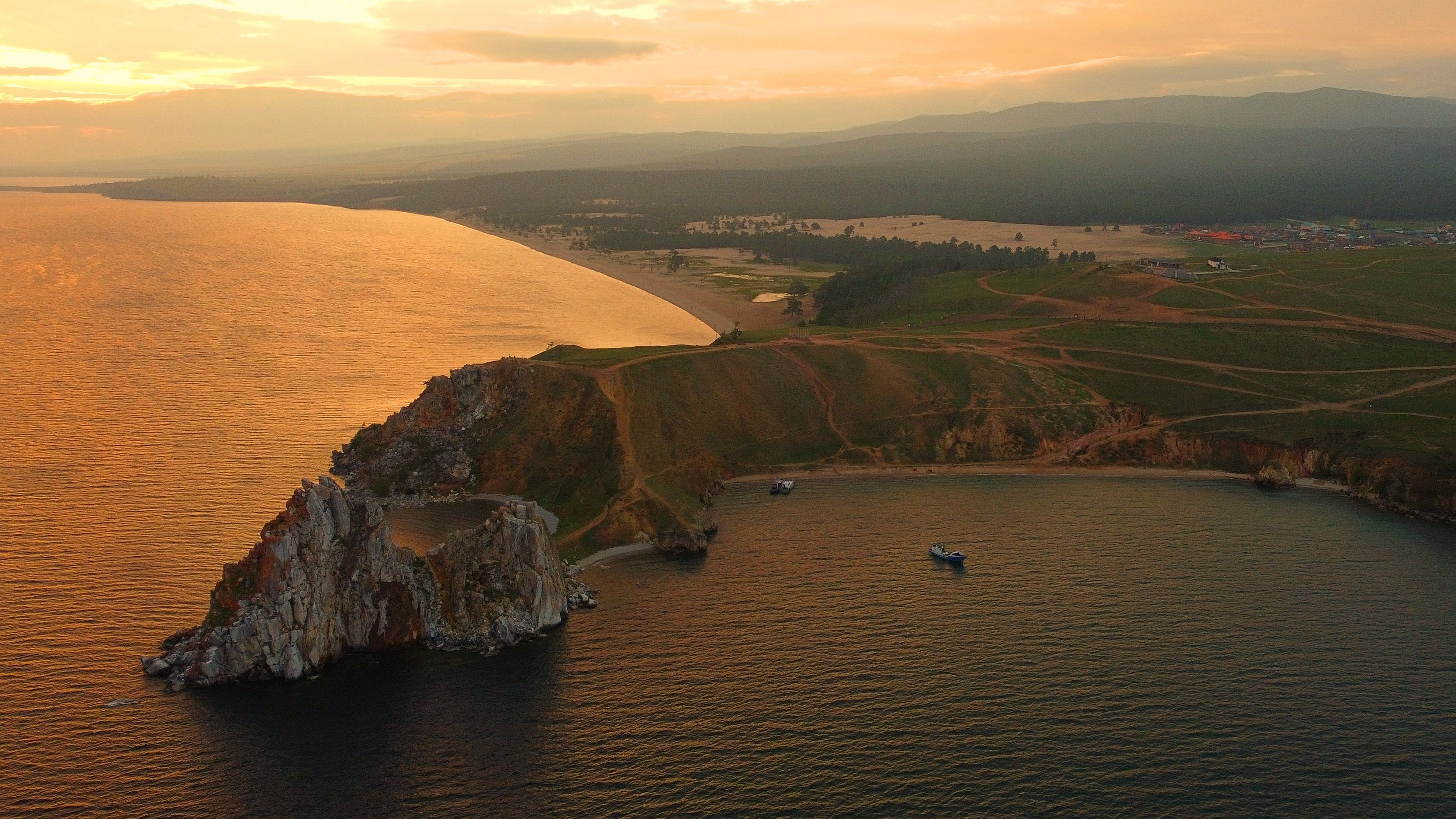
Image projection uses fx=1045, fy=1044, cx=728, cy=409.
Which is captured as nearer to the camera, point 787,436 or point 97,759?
point 97,759

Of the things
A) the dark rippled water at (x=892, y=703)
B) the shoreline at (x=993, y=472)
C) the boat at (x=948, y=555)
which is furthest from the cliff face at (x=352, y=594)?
the shoreline at (x=993, y=472)

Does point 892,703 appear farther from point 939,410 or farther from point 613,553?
point 939,410

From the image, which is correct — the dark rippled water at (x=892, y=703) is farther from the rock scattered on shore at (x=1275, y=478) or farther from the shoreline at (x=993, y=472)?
the shoreline at (x=993, y=472)

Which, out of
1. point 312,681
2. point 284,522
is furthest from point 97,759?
point 284,522

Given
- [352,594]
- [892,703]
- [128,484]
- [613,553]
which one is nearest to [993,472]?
[613,553]

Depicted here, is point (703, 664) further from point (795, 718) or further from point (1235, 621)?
point (1235, 621)

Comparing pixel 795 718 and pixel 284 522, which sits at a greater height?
pixel 284 522
